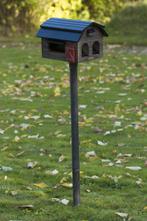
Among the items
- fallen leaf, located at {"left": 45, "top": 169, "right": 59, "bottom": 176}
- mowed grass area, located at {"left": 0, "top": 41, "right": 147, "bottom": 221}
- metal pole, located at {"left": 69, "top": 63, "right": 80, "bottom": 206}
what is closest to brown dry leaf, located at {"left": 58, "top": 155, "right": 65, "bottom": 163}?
mowed grass area, located at {"left": 0, "top": 41, "right": 147, "bottom": 221}

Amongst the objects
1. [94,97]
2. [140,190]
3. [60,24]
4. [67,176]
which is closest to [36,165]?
[67,176]

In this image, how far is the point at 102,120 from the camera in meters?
9.02

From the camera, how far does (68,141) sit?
309 inches

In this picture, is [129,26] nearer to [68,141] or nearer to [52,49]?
[68,141]

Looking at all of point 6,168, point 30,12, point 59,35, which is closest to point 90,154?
point 6,168

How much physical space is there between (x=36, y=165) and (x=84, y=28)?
2.10 m

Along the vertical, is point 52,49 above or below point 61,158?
above

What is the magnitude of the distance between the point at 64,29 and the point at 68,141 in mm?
2897

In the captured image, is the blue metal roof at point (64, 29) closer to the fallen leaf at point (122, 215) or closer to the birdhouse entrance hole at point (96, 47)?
the birdhouse entrance hole at point (96, 47)

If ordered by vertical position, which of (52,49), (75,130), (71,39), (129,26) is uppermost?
(71,39)

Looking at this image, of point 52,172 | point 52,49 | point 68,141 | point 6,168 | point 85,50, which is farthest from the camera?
point 68,141

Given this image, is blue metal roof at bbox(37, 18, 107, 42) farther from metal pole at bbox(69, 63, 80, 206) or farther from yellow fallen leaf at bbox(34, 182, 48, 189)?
yellow fallen leaf at bbox(34, 182, 48, 189)

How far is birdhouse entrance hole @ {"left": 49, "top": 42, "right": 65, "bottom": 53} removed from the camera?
5195mm

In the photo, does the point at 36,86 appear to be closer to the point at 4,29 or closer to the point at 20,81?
the point at 20,81
